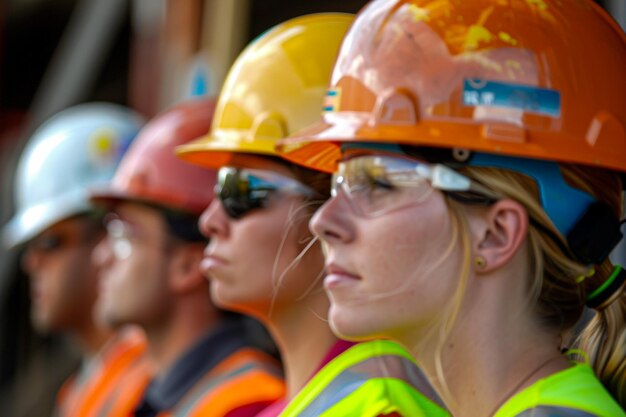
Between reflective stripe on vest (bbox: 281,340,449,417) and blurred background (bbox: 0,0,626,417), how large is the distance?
4.42 meters

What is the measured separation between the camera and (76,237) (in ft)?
20.5

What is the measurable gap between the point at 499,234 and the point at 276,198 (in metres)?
1.12

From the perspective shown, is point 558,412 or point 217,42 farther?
point 217,42

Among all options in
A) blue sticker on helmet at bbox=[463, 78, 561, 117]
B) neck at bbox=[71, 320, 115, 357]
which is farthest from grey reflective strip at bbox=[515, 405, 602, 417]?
neck at bbox=[71, 320, 115, 357]

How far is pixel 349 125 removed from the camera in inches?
110

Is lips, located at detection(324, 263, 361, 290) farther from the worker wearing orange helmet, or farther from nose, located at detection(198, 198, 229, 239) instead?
nose, located at detection(198, 198, 229, 239)

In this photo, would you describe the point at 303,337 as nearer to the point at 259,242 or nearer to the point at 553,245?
the point at 259,242

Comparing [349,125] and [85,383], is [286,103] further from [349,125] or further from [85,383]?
[85,383]

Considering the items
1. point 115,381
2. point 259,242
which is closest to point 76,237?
point 115,381

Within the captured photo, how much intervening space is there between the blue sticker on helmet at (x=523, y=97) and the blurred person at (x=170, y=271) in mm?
2213

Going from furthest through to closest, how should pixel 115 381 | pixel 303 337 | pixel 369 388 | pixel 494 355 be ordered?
pixel 115 381, pixel 303 337, pixel 369 388, pixel 494 355

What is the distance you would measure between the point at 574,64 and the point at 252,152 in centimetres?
128

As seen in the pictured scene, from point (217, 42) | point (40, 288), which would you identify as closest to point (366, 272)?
point (40, 288)

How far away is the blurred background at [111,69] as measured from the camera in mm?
8359
